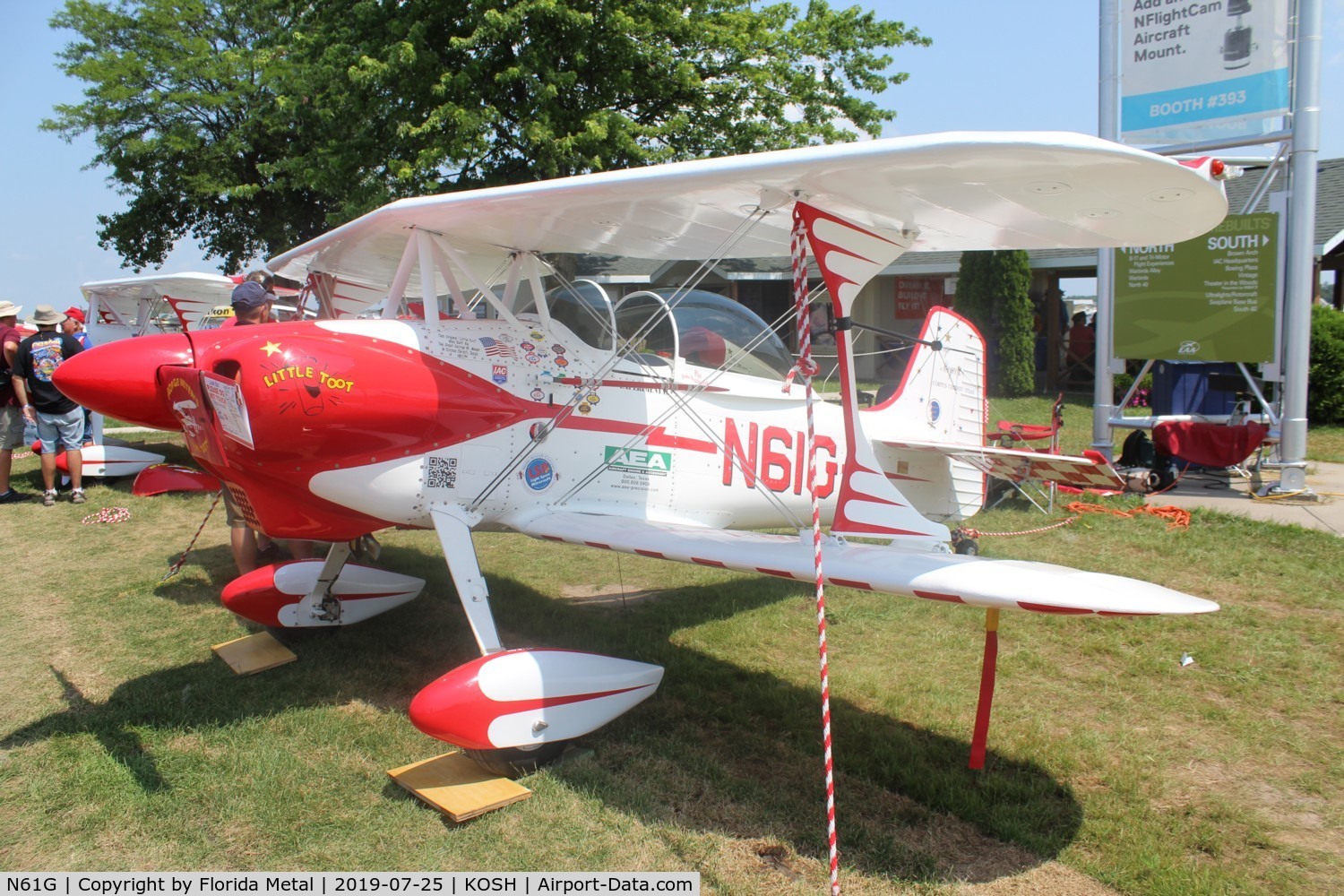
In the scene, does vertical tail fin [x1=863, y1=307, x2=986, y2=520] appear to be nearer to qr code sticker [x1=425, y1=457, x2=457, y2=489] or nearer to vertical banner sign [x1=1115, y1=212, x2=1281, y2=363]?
qr code sticker [x1=425, y1=457, x2=457, y2=489]

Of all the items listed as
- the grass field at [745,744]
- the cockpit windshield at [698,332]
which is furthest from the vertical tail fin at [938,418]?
the cockpit windshield at [698,332]

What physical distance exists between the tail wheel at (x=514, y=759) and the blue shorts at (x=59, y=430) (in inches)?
295

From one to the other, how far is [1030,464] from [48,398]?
9.28 meters

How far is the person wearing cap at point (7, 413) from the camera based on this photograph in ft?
29.2

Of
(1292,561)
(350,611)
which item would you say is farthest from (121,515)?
(1292,561)

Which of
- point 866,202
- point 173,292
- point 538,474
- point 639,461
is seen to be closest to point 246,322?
point 538,474

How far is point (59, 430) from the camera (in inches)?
359

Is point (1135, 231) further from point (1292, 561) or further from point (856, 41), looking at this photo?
point (856, 41)

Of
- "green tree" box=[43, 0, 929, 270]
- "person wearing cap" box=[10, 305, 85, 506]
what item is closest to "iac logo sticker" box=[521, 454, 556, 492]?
"person wearing cap" box=[10, 305, 85, 506]

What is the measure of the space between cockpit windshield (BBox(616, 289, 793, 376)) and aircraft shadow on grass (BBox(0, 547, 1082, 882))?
1.71 meters

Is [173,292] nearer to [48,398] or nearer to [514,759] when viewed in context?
[48,398]

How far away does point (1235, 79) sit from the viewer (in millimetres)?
8789

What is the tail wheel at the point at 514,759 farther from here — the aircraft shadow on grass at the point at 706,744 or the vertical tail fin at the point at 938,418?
the vertical tail fin at the point at 938,418

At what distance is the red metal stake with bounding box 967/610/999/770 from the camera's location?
352 centimetres
